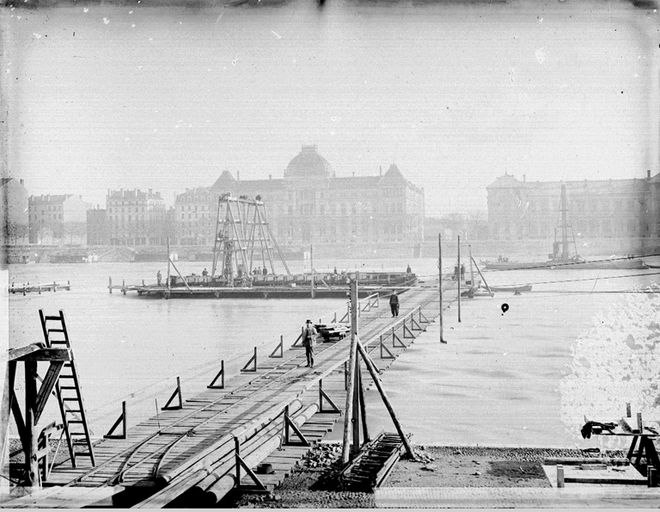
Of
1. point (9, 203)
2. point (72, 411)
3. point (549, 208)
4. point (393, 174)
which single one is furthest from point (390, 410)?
point (549, 208)

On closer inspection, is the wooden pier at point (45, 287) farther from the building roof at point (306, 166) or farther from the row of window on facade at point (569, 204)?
the row of window on facade at point (569, 204)

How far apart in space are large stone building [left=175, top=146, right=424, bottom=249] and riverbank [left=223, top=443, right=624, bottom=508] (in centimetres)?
899

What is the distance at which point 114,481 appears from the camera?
204 inches

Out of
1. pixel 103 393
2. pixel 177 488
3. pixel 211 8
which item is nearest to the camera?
pixel 177 488

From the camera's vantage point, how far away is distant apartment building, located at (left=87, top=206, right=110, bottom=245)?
76.0ft

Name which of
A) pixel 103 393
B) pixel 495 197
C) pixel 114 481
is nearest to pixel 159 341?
pixel 103 393

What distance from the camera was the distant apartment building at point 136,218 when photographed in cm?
2017

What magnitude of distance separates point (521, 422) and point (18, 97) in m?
6.37

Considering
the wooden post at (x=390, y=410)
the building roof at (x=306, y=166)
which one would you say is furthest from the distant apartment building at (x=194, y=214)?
the wooden post at (x=390, y=410)

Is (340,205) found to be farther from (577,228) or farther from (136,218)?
(577,228)

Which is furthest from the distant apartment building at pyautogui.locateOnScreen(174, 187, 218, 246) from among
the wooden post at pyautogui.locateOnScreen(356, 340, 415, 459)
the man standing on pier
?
the wooden post at pyautogui.locateOnScreen(356, 340, 415, 459)

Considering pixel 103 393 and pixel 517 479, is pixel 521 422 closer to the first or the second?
pixel 517 479

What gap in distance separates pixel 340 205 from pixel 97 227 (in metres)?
9.38

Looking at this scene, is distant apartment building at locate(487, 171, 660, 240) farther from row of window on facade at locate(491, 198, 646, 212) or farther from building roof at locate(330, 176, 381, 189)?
building roof at locate(330, 176, 381, 189)
